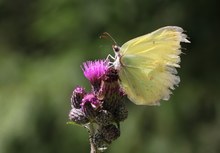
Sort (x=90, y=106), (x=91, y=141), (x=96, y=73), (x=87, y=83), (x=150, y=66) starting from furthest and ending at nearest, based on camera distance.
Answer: (x=87, y=83) < (x=96, y=73) < (x=150, y=66) < (x=90, y=106) < (x=91, y=141)

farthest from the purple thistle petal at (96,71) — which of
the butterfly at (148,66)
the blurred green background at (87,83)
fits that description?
the blurred green background at (87,83)

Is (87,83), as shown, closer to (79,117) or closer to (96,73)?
(96,73)

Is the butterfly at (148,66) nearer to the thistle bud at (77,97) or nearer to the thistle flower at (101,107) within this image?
the thistle flower at (101,107)

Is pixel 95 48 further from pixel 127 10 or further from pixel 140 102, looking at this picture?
pixel 140 102

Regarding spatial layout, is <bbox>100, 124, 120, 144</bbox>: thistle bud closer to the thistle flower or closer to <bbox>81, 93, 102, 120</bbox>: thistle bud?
the thistle flower

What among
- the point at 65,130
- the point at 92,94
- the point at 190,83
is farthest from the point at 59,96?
the point at 92,94

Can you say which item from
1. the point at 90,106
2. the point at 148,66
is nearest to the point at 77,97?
the point at 90,106
